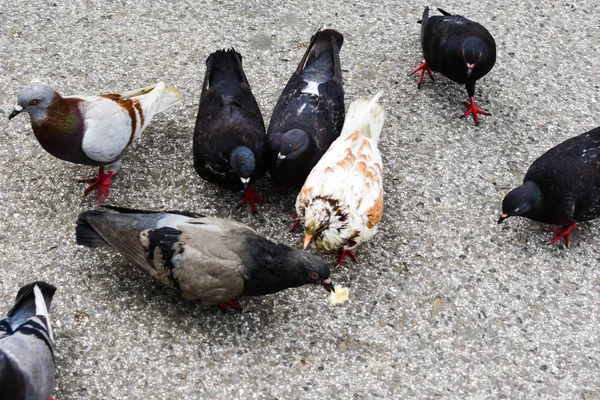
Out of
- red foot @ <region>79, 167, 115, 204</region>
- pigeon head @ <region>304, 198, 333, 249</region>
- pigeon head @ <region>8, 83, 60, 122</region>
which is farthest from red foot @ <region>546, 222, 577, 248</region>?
pigeon head @ <region>8, 83, 60, 122</region>

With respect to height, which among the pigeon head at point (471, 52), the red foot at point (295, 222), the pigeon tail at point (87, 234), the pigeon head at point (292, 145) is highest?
the pigeon head at point (471, 52)

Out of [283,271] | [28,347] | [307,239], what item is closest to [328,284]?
[283,271]

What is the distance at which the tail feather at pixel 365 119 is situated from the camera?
4363mm

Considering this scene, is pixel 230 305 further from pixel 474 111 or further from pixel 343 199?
pixel 474 111

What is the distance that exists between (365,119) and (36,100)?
2.07 metres

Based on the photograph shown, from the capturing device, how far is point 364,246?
423cm

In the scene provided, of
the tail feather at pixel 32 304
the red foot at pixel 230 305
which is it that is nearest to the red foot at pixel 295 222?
the red foot at pixel 230 305

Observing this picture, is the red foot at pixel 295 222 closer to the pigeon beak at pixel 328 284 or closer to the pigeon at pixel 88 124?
the pigeon beak at pixel 328 284

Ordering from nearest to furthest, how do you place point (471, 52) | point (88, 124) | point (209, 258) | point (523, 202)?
point (209, 258) → point (88, 124) → point (523, 202) → point (471, 52)

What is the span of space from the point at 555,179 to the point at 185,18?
3.40 metres

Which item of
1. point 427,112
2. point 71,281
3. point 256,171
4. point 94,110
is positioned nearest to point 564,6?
point 427,112

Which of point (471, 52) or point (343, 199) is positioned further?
point (471, 52)

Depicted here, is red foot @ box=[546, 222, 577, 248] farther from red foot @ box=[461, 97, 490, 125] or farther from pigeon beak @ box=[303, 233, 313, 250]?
pigeon beak @ box=[303, 233, 313, 250]

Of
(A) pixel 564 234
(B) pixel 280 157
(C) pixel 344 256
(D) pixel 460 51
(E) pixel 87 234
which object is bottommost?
(A) pixel 564 234
